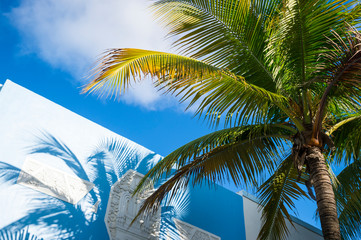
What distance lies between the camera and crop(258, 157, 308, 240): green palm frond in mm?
6121

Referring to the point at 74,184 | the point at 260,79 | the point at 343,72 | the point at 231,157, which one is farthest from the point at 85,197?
the point at 343,72

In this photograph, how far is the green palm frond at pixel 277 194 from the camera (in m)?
6.12

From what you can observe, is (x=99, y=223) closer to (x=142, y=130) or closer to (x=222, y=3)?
(x=142, y=130)

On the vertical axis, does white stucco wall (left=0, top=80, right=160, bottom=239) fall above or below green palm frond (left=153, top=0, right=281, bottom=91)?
below

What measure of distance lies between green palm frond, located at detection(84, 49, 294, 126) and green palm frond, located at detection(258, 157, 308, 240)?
1819 millimetres

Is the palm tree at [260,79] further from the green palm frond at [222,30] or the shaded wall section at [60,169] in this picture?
the shaded wall section at [60,169]

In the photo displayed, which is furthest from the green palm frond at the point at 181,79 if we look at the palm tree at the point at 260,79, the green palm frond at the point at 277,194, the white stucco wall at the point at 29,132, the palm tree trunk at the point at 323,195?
the white stucco wall at the point at 29,132

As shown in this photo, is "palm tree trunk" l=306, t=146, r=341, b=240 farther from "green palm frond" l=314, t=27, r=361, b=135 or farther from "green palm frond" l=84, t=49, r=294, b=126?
"green palm frond" l=84, t=49, r=294, b=126

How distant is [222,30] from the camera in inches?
202

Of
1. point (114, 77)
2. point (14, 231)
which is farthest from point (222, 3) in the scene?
point (14, 231)

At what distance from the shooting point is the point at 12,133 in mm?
6414

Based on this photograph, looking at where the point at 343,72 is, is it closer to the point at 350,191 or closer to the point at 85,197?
the point at 350,191

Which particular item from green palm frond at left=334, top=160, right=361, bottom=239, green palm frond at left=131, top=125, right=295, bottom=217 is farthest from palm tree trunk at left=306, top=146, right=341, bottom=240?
green palm frond at left=334, top=160, right=361, bottom=239

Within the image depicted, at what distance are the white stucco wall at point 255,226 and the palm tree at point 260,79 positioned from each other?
10.5 feet
